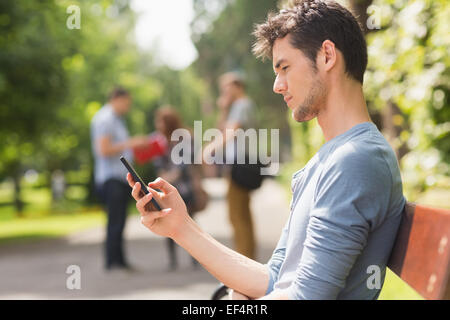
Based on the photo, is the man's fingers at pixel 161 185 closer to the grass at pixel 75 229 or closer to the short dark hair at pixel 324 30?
the short dark hair at pixel 324 30

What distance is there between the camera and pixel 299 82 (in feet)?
6.36

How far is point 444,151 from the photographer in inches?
196

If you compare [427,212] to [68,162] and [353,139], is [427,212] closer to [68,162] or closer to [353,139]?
[353,139]

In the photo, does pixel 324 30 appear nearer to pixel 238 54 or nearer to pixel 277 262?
pixel 277 262

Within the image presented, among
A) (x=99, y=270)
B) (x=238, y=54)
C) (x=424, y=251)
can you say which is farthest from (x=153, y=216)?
(x=238, y=54)

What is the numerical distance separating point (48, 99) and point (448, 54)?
364 inches

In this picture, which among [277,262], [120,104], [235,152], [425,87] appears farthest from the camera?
[120,104]

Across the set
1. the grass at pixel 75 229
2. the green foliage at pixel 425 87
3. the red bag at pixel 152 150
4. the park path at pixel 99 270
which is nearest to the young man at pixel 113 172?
the red bag at pixel 152 150

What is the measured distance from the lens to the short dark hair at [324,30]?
6.26 ft

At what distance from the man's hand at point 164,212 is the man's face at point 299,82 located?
0.46 m

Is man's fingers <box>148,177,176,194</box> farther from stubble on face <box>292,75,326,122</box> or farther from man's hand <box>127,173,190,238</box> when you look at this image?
stubble on face <box>292,75,326,122</box>

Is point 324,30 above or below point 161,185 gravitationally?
above

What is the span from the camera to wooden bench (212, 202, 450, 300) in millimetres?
1531

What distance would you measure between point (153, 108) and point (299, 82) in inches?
1250
